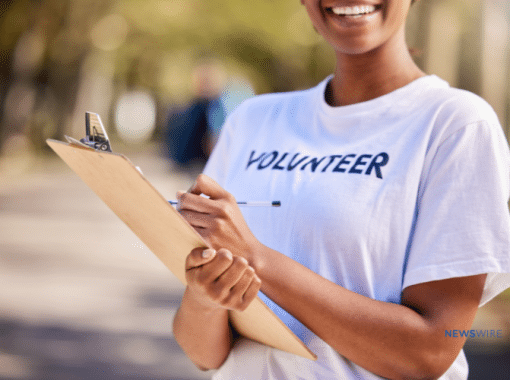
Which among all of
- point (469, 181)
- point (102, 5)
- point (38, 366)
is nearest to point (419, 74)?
point (469, 181)

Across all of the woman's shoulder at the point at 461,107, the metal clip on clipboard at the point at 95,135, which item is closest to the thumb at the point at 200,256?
the metal clip on clipboard at the point at 95,135

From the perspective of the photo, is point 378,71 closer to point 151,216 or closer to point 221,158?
point 221,158

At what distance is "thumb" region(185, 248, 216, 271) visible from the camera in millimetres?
1270

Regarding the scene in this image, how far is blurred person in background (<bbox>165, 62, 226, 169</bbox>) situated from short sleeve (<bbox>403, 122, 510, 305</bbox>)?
6.78 meters

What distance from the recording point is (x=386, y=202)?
5.08 feet

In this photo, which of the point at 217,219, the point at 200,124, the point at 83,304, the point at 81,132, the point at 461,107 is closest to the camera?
the point at 217,219

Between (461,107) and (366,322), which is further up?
(461,107)

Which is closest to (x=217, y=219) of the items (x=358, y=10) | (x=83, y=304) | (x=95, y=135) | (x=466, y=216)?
(x=95, y=135)

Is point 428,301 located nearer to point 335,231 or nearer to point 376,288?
point 376,288

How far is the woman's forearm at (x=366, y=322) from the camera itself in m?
1.45

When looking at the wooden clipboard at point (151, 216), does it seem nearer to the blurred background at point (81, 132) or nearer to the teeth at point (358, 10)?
the teeth at point (358, 10)

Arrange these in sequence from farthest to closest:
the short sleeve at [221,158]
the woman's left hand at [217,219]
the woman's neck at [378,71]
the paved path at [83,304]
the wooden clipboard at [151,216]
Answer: the paved path at [83,304]
the short sleeve at [221,158]
the woman's neck at [378,71]
the woman's left hand at [217,219]
the wooden clipboard at [151,216]

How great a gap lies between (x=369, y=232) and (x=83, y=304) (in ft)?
17.3

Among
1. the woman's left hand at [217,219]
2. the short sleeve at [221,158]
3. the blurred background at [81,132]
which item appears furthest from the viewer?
the blurred background at [81,132]
